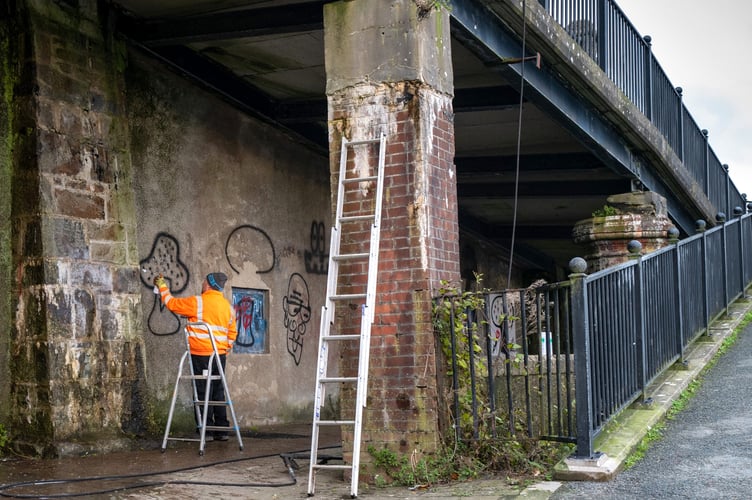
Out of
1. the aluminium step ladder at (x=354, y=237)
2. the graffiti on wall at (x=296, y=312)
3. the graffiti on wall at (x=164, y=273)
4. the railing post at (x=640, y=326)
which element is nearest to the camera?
the aluminium step ladder at (x=354, y=237)

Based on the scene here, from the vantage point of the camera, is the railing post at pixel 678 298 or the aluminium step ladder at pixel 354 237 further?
the railing post at pixel 678 298

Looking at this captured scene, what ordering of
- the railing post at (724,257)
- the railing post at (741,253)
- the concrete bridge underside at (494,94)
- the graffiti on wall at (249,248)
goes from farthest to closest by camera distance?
1. the railing post at (741,253)
2. the railing post at (724,257)
3. the graffiti on wall at (249,248)
4. the concrete bridge underside at (494,94)

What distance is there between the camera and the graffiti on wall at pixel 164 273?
973 cm

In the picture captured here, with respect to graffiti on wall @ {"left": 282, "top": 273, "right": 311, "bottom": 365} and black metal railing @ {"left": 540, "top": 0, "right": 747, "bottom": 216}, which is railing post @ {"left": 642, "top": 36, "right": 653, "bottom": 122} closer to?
black metal railing @ {"left": 540, "top": 0, "right": 747, "bottom": 216}

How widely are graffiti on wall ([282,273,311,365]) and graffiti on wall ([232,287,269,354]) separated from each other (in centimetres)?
41

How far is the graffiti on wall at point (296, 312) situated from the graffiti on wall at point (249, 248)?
50cm

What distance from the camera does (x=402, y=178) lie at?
6.98 metres

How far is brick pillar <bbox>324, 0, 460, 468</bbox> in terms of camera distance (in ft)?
22.4

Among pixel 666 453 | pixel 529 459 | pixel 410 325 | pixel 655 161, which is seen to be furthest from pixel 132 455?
pixel 655 161

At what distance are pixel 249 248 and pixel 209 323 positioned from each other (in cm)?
209

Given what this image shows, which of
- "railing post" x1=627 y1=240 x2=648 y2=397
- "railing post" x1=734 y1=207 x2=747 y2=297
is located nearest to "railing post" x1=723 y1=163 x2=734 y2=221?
"railing post" x1=734 y1=207 x2=747 y2=297

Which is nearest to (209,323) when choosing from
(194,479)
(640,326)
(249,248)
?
(249,248)

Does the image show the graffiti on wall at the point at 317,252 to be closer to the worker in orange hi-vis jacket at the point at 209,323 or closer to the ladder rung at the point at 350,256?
the worker in orange hi-vis jacket at the point at 209,323

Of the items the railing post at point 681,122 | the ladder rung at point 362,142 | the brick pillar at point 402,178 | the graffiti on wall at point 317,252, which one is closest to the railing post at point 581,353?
the brick pillar at point 402,178
